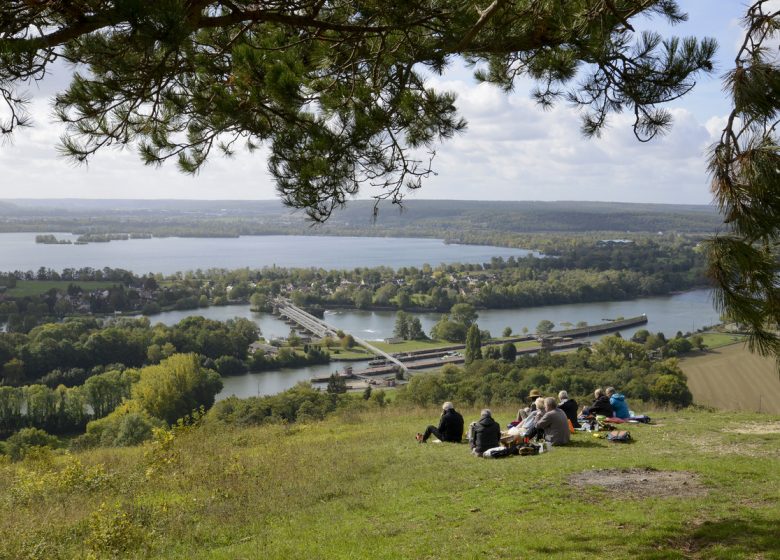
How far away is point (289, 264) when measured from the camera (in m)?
89.4

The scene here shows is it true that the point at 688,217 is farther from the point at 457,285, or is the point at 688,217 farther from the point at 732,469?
the point at 732,469

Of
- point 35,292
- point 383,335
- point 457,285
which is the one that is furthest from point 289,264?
point 383,335

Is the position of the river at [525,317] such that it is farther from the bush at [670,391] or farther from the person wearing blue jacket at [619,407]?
the person wearing blue jacket at [619,407]

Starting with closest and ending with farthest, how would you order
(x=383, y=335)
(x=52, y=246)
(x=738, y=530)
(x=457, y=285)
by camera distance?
(x=738, y=530) < (x=383, y=335) < (x=457, y=285) < (x=52, y=246)

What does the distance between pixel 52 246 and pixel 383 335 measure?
246 feet

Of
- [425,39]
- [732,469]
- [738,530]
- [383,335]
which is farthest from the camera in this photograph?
[383,335]

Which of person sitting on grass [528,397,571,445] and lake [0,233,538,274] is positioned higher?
person sitting on grass [528,397,571,445]

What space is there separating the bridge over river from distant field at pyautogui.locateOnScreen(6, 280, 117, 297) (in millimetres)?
14559

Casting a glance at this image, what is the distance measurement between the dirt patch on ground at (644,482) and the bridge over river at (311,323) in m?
26.3

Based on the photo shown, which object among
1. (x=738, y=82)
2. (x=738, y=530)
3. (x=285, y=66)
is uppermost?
(x=285, y=66)

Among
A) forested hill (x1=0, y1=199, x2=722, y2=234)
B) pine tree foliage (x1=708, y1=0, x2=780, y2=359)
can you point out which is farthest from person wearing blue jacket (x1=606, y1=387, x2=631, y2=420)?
forested hill (x1=0, y1=199, x2=722, y2=234)

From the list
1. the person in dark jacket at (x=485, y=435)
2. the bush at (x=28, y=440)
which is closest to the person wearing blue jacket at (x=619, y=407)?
the person in dark jacket at (x=485, y=435)

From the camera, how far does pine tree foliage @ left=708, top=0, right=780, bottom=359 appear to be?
3322 millimetres

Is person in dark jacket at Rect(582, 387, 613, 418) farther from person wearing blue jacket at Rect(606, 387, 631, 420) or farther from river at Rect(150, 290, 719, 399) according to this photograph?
river at Rect(150, 290, 719, 399)
